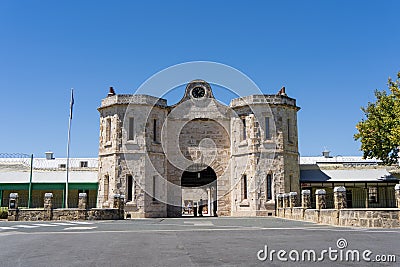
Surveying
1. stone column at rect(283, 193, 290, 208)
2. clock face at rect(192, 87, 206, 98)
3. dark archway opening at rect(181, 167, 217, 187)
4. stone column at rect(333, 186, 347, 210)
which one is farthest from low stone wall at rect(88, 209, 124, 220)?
stone column at rect(333, 186, 347, 210)

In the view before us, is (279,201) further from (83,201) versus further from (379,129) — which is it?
(83,201)

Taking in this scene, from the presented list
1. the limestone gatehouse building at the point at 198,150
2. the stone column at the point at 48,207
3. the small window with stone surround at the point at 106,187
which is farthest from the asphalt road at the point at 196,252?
the small window with stone surround at the point at 106,187

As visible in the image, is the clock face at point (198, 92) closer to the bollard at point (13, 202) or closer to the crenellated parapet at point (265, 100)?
the crenellated parapet at point (265, 100)

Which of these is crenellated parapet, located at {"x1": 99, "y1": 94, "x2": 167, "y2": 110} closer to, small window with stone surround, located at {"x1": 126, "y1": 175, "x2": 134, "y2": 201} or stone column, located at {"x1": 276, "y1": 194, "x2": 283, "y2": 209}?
small window with stone surround, located at {"x1": 126, "y1": 175, "x2": 134, "y2": 201}

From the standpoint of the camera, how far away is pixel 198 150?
33.6m

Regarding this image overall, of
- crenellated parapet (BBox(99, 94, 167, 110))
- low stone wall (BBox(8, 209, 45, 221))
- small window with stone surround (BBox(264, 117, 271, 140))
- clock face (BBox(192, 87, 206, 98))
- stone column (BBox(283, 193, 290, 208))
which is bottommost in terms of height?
low stone wall (BBox(8, 209, 45, 221))

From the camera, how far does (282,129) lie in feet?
104

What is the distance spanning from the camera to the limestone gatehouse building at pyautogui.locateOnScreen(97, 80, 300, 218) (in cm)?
3102

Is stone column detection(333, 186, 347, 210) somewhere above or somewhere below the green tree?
below

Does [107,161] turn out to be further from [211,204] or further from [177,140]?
[211,204]

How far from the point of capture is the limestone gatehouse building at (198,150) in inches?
1221

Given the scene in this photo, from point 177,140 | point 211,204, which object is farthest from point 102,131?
point 211,204

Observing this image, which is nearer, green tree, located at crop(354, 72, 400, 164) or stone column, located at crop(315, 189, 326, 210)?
stone column, located at crop(315, 189, 326, 210)

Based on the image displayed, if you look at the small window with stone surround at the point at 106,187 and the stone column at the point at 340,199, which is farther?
the small window with stone surround at the point at 106,187
